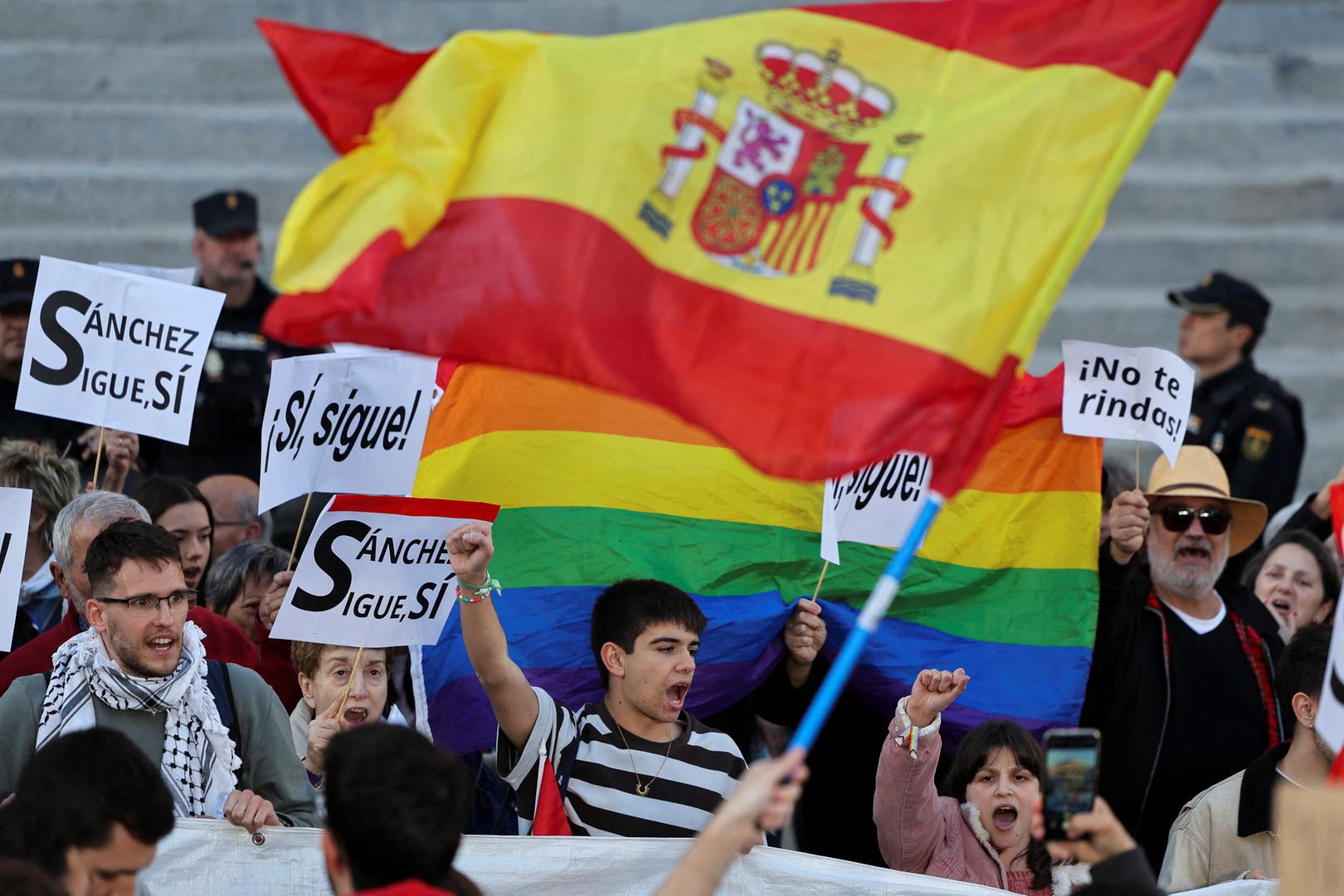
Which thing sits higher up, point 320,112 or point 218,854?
point 320,112

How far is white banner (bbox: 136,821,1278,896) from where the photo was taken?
4980mm

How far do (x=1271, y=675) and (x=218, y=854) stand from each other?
3.55m

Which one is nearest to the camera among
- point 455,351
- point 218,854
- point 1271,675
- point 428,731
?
point 455,351

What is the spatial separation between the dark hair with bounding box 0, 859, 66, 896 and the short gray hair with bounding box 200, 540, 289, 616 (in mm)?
3180

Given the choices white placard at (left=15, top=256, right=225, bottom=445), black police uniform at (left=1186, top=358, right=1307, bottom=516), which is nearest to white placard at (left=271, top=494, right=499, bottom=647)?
white placard at (left=15, top=256, right=225, bottom=445)

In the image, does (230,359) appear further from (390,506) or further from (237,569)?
(390,506)

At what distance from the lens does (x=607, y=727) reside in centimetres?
548

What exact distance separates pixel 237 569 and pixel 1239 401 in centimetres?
467

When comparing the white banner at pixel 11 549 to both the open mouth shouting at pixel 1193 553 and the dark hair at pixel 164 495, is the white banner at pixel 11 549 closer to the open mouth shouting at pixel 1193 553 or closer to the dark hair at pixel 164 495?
the dark hair at pixel 164 495

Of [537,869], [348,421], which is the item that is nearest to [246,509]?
[348,421]

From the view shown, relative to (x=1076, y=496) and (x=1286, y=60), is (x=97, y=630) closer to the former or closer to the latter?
(x=1076, y=496)

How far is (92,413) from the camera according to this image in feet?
21.5

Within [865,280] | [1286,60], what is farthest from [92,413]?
[1286,60]

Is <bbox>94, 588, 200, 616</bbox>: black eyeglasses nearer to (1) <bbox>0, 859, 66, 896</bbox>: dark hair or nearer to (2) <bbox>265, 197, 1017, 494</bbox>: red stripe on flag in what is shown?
(2) <bbox>265, 197, 1017, 494</bbox>: red stripe on flag
